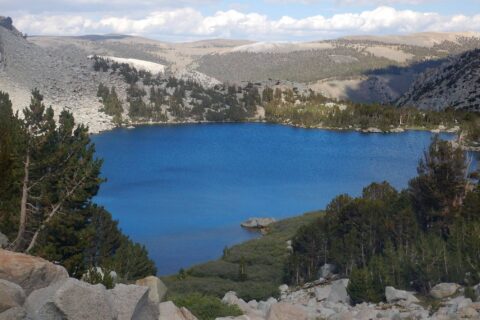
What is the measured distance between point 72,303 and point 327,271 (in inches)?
1346

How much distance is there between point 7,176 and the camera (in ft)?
119

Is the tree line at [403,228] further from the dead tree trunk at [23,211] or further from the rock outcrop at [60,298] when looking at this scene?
the rock outcrop at [60,298]

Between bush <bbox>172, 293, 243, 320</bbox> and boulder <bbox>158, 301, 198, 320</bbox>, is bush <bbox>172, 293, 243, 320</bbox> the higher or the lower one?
the lower one

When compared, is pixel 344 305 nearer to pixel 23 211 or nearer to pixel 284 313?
pixel 284 313

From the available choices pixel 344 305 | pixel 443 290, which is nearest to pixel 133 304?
pixel 344 305

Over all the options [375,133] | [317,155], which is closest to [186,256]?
[317,155]

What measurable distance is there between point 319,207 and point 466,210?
38.5 meters

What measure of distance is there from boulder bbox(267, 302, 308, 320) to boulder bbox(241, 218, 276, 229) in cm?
5214

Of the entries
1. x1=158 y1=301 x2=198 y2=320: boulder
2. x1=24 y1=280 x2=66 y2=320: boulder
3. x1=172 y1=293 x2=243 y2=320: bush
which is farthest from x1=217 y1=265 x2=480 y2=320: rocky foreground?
x1=24 y1=280 x2=66 y2=320: boulder

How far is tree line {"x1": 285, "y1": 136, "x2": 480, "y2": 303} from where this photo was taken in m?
39.2

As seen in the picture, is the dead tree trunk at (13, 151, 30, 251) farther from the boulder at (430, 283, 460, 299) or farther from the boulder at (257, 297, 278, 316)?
Answer: the boulder at (430, 283, 460, 299)

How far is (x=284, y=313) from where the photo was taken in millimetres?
20797

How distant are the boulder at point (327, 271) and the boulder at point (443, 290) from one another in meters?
13.9

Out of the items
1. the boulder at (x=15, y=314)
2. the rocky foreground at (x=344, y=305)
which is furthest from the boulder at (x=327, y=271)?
the boulder at (x=15, y=314)
